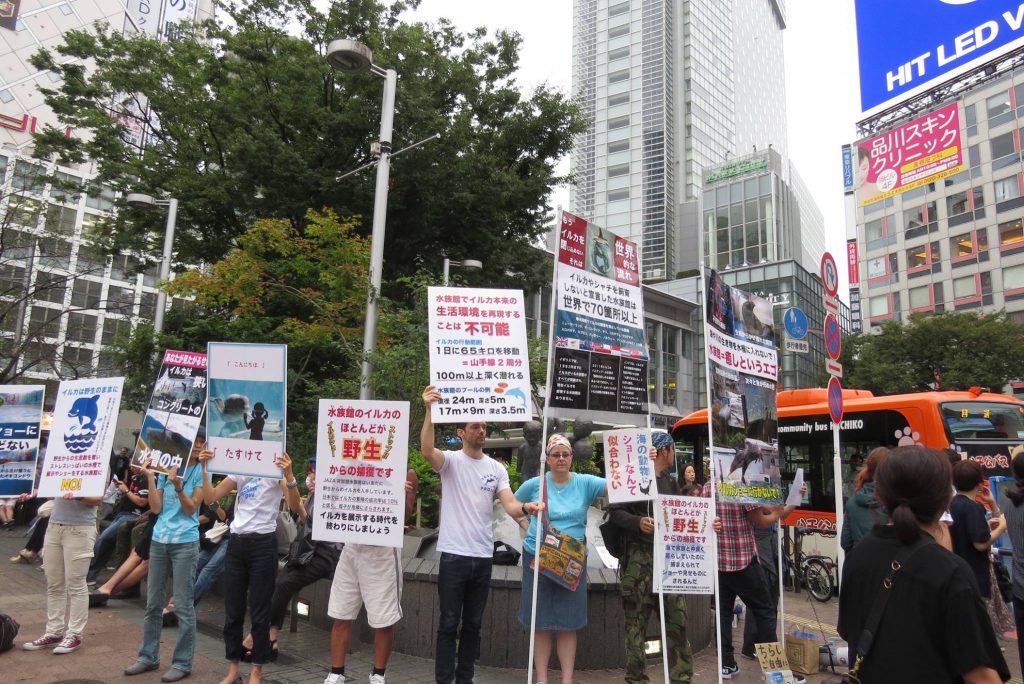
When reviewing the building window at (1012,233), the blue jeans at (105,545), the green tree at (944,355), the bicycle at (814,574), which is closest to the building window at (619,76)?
the building window at (1012,233)

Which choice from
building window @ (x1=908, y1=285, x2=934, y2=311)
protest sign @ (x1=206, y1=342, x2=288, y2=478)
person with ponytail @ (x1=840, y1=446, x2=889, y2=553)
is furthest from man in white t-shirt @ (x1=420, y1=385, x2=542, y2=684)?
building window @ (x1=908, y1=285, x2=934, y2=311)

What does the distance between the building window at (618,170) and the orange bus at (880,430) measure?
2764 inches

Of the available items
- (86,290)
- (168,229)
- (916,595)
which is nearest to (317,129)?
(168,229)

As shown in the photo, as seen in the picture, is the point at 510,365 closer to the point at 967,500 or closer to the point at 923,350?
the point at 967,500

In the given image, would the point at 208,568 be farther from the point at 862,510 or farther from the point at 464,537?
the point at 862,510

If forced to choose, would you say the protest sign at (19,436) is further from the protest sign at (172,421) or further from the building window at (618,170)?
the building window at (618,170)

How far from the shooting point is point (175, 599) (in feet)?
17.5

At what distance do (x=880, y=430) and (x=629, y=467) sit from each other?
873 centimetres

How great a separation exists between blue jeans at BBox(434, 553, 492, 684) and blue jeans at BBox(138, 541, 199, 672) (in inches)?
85.2

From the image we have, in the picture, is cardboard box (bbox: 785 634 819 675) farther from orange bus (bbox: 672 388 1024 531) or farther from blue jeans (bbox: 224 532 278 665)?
orange bus (bbox: 672 388 1024 531)

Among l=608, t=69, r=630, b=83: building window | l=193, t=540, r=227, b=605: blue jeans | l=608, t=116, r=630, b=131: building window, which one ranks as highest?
l=608, t=69, r=630, b=83: building window

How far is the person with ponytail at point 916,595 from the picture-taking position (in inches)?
77.3

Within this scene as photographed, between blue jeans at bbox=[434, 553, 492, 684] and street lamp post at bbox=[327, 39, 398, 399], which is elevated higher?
street lamp post at bbox=[327, 39, 398, 399]

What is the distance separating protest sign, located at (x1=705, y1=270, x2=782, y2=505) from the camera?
5328 millimetres
